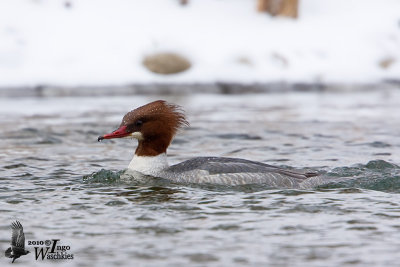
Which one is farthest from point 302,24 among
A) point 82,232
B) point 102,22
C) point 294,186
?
point 82,232

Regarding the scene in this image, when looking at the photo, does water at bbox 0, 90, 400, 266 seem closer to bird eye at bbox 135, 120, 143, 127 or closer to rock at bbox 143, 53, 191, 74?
bird eye at bbox 135, 120, 143, 127

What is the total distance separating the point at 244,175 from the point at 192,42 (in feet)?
39.9

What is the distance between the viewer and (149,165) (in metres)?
7.89

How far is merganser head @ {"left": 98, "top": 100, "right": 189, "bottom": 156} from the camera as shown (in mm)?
7828

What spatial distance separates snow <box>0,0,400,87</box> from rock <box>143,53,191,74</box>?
0.19 metres

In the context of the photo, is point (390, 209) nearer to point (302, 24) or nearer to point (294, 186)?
point (294, 186)

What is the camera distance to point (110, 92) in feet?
57.3

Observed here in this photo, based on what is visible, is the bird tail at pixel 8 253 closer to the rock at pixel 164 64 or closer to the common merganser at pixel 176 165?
the common merganser at pixel 176 165

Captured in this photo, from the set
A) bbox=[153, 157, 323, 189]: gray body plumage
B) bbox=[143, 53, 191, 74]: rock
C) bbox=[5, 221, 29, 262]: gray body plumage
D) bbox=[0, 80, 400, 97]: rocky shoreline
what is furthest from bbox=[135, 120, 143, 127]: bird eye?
bbox=[143, 53, 191, 74]: rock

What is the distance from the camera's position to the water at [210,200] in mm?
5246

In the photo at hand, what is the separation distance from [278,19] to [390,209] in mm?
15119

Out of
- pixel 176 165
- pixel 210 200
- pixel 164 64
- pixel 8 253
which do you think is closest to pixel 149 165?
pixel 176 165

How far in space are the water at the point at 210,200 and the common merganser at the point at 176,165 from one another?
157 millimetres

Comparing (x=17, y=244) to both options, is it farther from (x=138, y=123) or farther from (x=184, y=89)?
(x=184, y=89)
